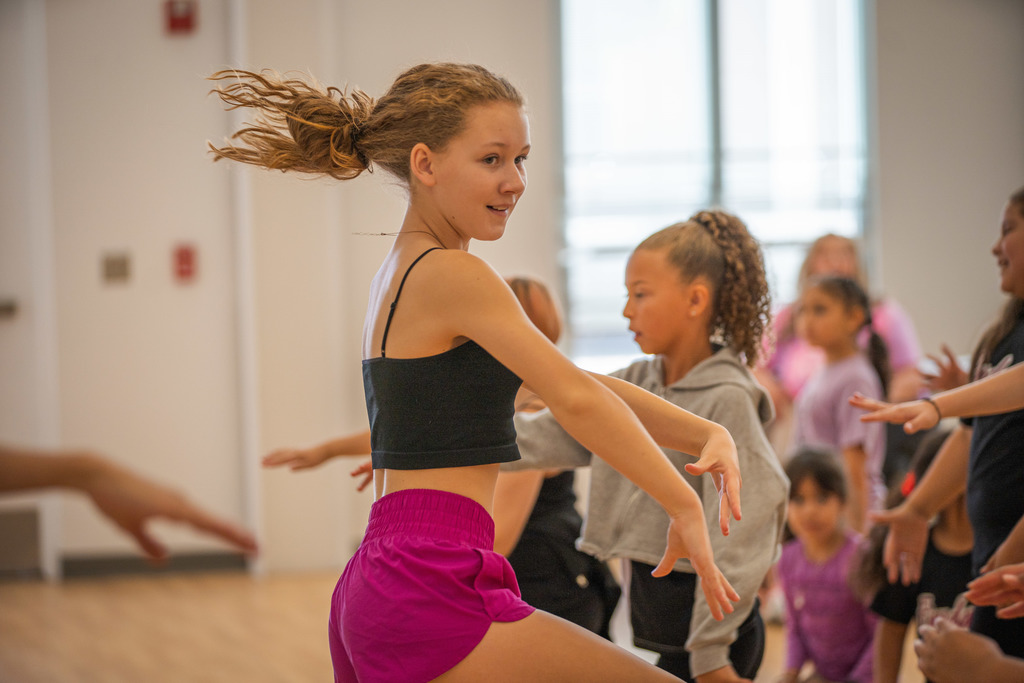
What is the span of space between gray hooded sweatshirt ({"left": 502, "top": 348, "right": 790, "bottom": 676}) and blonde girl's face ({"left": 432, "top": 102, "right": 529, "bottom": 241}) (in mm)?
501

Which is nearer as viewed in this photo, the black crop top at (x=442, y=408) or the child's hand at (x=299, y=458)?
the black crop top at (x=442, y=408)

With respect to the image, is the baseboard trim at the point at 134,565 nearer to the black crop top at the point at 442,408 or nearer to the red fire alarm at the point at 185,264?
the red fire alarm at the point at 185,264

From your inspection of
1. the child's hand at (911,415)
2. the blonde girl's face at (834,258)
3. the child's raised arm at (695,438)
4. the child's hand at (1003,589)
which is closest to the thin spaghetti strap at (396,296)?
the child's raised arm at (695,438)

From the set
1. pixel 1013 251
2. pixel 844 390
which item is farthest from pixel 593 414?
pixel 844 390

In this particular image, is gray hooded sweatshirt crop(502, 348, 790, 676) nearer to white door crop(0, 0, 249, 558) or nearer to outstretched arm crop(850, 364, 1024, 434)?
outstretched arm crop(850, 364, 1024, 434)

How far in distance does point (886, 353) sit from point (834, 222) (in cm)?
199

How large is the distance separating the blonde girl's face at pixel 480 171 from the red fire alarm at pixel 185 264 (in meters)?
3.57

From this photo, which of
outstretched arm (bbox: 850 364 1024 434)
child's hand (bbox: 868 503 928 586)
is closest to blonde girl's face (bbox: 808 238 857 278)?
child's hand (bbox: 868 503 928 586)

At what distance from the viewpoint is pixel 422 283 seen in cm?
114

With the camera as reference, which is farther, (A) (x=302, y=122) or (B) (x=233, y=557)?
(B) (x=233, y=557)

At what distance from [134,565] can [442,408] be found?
3907 mm

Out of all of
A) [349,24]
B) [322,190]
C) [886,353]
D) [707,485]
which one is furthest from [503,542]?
[349,24]

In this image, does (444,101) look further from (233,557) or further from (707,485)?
(233,557)

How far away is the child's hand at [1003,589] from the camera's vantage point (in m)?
1.51
